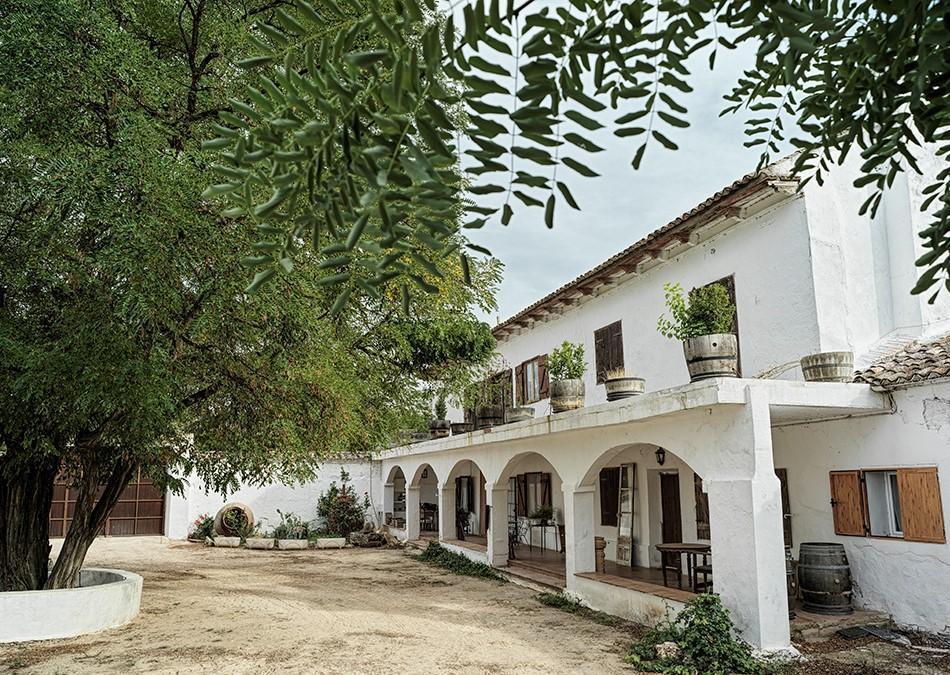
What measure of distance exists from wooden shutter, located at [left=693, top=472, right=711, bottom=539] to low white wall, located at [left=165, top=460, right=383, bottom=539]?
42.1ft

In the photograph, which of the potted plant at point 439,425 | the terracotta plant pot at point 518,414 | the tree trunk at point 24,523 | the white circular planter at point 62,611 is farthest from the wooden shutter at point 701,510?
the tree trunk at point 24,523

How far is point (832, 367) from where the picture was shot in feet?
29.1

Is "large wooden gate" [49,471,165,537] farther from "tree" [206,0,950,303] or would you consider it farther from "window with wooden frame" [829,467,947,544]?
"tree" [206,0,950,303]

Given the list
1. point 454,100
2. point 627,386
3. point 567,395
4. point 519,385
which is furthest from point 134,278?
point 519,385

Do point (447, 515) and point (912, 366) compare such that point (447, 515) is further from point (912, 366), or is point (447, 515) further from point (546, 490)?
point (912, 366)

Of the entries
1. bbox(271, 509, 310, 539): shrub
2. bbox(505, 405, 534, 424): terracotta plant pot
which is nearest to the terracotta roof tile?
bbox(505, 405, 534, 424): terracotta plant pot

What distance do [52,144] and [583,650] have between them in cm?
745

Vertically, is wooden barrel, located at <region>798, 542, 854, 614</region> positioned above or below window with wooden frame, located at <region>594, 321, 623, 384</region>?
below

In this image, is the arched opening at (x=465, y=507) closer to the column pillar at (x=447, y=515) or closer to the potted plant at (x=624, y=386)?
the column pillar at (x=447, y=515)

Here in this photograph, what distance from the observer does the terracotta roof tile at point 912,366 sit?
325 inches

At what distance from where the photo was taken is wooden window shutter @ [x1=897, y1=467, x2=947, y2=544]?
8.19 meters

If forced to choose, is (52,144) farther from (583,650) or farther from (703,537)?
(703,537)

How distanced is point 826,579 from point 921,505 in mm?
1362

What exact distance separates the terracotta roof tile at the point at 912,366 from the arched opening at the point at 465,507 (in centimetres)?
896
